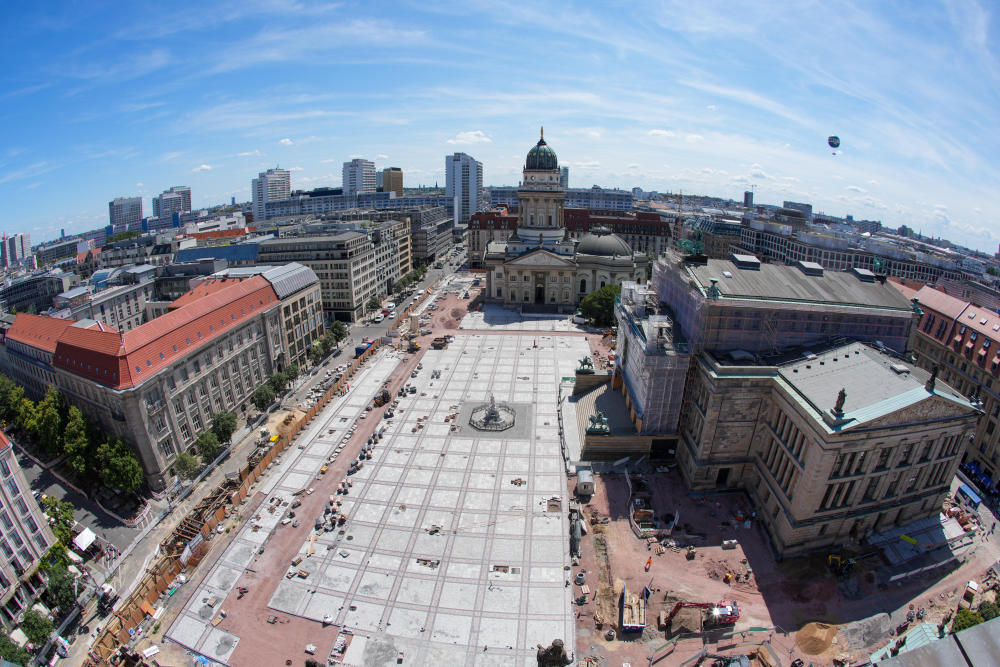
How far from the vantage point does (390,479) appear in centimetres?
6725

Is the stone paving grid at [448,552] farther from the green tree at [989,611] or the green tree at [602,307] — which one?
the green tree at [602,307]

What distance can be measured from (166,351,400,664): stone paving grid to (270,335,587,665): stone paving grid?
5.73 m

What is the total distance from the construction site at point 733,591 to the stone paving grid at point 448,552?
13.9ft

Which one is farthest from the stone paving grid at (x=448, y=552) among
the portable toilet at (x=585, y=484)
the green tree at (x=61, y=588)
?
the green tree at (x=61, y=588)

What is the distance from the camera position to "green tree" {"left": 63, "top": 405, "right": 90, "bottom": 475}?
66.9 metres

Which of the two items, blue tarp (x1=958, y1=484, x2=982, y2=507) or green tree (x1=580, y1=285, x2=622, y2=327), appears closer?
blue tarp (x1=958, y1=484, x2=982, y2=507)

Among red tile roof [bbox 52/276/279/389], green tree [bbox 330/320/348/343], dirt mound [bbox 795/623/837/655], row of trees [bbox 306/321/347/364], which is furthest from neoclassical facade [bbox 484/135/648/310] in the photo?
dirt mound [bbox 795/623/837/655]

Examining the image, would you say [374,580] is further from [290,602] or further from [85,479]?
[85,479]

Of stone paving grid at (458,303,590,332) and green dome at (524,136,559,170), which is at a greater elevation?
green dome at (524,136,559,170)

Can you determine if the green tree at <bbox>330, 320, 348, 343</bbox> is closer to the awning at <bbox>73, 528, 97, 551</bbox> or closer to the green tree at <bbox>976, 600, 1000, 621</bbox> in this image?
the awning at <bbox>73, 528, 97, 551</bbox>

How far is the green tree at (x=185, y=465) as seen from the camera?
65875mm

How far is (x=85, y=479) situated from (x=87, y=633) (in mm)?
31310

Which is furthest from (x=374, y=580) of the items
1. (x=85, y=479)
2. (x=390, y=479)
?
(x=85, y=479)

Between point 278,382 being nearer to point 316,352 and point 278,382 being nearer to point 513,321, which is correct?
point 316,352
